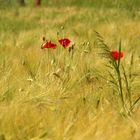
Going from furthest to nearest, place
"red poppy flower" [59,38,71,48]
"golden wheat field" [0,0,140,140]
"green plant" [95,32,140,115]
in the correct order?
"red poppy flower" [59,38,71,48]
"green plant" [95,32,140,115]
"golden wheat field" [0,0,140,140]

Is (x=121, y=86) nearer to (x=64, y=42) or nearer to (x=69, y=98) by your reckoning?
(x=69, y=98)

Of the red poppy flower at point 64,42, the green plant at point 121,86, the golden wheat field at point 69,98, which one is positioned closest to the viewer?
the golden wheat field at point 69,98

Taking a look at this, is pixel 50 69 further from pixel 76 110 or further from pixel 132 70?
pixel 76 110

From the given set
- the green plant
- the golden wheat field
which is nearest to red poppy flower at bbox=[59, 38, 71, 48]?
the golden wheat field

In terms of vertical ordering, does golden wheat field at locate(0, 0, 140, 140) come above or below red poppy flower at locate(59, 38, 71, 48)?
below

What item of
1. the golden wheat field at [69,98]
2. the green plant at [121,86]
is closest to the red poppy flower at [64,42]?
the golden wheat field at [69,98]

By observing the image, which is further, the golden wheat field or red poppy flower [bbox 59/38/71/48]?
red poppy flower [bbox 59/38/71/48]

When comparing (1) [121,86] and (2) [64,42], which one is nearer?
(1) [121,86]

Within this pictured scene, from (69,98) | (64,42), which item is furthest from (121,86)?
(64,42)

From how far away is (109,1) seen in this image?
12945 millimetres

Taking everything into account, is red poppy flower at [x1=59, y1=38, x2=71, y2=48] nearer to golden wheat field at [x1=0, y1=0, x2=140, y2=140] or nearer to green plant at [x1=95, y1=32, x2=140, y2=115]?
golden wheat field at [x1=0, y1=0, x2=140, y2=140]

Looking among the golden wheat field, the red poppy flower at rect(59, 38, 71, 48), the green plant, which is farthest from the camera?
the red poppy flower at rect(59, 38, 71, 48)

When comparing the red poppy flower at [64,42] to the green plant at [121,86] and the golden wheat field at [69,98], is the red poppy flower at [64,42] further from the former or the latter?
the green plant at [121,86]

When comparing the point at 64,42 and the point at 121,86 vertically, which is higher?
the point at 64,42
